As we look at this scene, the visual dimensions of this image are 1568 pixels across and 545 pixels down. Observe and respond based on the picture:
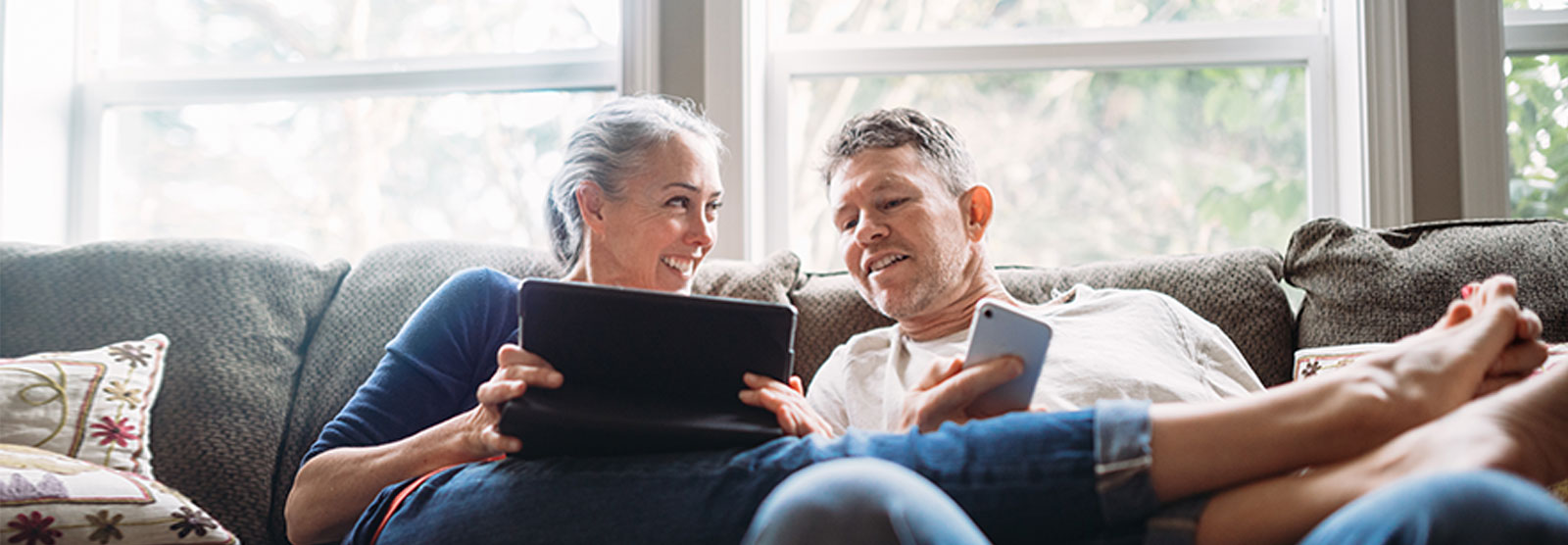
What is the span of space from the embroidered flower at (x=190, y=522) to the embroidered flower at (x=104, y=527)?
63mm

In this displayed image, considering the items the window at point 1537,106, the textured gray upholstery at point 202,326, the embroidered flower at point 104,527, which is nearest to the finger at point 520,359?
the embroidered flower at point 104,527

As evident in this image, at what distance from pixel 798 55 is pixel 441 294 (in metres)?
1.29

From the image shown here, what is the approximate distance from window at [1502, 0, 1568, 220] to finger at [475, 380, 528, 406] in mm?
2217

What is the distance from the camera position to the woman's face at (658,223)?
1604 mm

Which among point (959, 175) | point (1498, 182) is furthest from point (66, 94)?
point (1498, 182)

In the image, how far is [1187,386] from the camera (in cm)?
144

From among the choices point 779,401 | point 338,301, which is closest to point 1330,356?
point 779,401

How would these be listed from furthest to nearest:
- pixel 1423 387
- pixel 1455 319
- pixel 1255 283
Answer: pixel 1255 283, pixel 1455 319, pixel 1423 387

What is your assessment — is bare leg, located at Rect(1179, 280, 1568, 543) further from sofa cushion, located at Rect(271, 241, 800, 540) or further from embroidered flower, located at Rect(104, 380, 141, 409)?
embroidered flower, located at Rect(104, 380, 141, 409)

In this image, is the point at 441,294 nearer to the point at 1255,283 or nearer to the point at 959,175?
the point at 959,175

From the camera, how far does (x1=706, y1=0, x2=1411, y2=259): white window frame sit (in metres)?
2.16

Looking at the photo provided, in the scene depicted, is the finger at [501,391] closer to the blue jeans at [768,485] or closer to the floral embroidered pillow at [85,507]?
the blue jeans at [768,485]

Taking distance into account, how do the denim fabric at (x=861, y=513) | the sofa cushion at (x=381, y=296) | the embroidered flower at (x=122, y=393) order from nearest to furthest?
the denim fabric at (x=861, y=513) → the embroidered flower at (x=122, y=393) → the sofa cushion at (x=381, y=296)

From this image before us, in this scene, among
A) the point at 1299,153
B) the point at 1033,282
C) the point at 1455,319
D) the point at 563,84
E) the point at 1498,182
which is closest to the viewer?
the point at 1455,319
